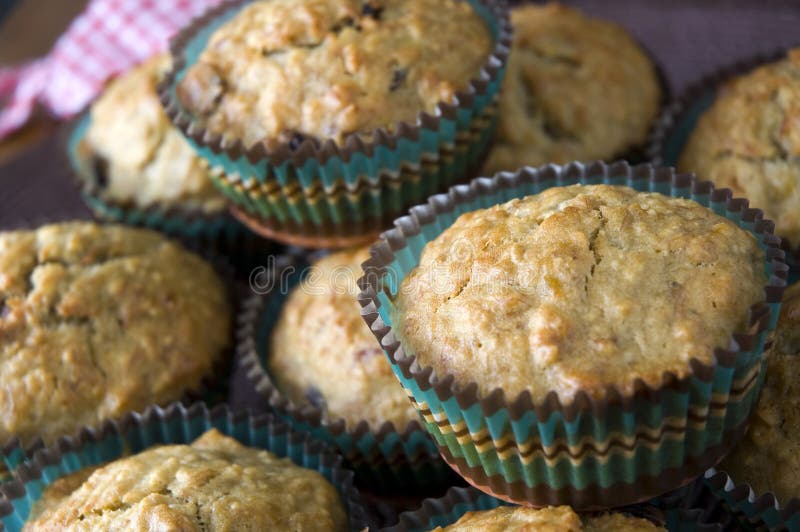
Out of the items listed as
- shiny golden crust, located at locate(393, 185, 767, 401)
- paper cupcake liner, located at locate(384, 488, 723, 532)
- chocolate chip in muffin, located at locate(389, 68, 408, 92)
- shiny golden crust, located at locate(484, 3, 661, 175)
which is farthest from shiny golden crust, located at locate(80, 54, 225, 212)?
paper cupcake liner, located at locate(384, 488, 723, 532)

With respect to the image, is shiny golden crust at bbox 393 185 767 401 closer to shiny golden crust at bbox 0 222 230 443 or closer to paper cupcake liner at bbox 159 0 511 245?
paper cupcake liner at bbox 159 0 511 245

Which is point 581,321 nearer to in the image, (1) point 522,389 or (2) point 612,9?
(1) point 522,389

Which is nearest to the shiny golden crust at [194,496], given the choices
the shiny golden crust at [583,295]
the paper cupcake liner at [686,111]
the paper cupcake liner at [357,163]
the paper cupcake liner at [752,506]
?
the shiny golden crust at [583,295]

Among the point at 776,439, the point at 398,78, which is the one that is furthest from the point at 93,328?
the point at 776,439

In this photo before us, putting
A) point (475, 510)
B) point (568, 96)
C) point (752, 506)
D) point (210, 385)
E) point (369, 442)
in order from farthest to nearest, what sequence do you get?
point (568, 96) → point (210, 385) → point (369, 442) → point (475, 510) → point (752, 506)

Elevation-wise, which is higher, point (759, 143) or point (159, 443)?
point (759, 143)

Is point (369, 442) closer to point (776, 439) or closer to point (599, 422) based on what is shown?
point (599, 422)
